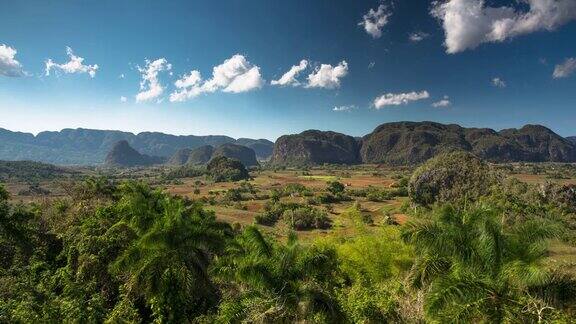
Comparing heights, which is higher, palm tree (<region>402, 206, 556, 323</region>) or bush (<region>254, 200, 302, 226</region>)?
palm tree (<region>402, 206, 556, 323</region>)

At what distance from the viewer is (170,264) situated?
61.2 feet

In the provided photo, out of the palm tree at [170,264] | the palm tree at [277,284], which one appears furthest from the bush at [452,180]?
the palm tree at [277,284]

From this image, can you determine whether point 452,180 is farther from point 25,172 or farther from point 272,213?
point 25,172

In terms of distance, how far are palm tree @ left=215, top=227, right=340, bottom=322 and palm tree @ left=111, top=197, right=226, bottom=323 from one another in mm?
2767

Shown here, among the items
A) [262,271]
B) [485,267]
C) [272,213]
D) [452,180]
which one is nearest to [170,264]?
[262,271]

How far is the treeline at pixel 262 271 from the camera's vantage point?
43.1 ft

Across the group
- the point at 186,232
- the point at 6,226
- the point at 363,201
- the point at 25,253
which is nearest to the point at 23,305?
the point at 186,232

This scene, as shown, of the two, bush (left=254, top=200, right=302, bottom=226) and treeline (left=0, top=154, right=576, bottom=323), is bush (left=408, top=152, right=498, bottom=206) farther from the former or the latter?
treeline (left=0, top=154, right=576, bottom=323)

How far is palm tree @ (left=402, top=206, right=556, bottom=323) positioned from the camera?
499 inches

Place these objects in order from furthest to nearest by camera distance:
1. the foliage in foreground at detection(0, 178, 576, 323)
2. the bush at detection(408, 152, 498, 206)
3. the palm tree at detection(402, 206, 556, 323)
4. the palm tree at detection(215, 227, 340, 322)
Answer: the bush at detection(408, 152, 498, 206) < the palm tree at detection(215, 227, 340, 322) < the foliage in foreground at detection(0, 178, 576, 323) < the palm tree at detection(402, 206, 556, 323)

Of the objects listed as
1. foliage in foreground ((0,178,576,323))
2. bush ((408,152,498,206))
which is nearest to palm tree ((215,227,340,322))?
foliage in foreground ((0,178,576,323))

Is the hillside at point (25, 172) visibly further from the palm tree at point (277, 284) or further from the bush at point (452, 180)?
the palm tree at point (277, 284)

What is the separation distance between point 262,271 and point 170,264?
559cm

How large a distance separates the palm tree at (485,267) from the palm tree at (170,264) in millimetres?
9880
